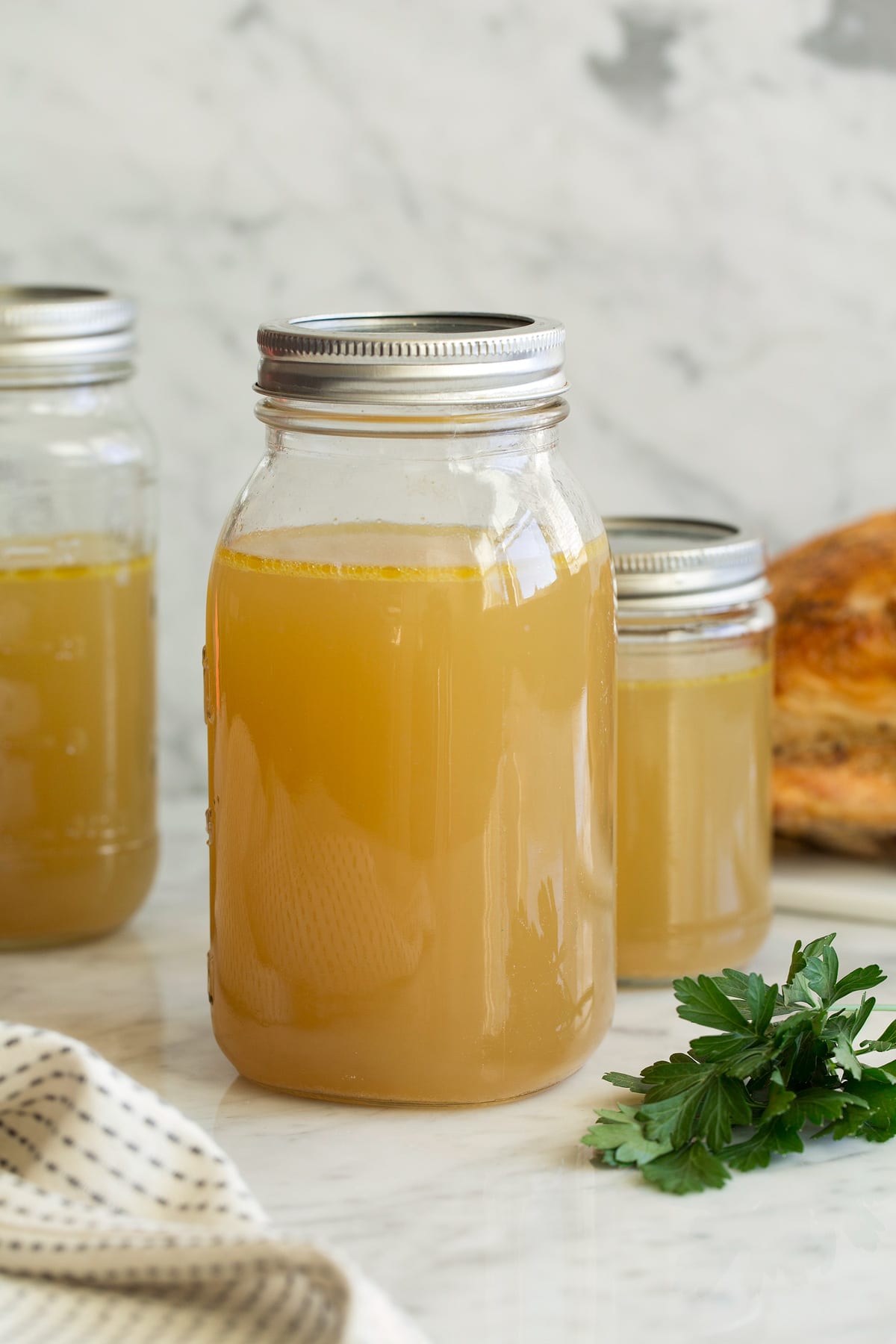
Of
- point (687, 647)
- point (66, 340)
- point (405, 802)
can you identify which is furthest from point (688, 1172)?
point (66, 340)

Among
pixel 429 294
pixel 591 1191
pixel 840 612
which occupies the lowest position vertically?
pixel 591 1191

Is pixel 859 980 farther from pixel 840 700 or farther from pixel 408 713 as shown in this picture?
pixel 840 700

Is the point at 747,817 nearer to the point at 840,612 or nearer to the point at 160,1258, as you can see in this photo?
the point at 840,612

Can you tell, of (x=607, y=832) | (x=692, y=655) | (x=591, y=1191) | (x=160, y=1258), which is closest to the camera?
(x=160, y=1258)

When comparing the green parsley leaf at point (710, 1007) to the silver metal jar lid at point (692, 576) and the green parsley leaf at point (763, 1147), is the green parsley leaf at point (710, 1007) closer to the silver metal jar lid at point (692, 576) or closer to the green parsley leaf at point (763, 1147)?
the green parsley leaf at point (763, 1147)

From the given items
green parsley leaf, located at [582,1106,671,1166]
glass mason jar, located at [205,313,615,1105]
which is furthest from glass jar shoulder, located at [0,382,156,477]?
green parsley leaf, located at [582,1106,671,1166]

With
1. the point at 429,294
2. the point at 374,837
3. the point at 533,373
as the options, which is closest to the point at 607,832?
the point at 374,837
